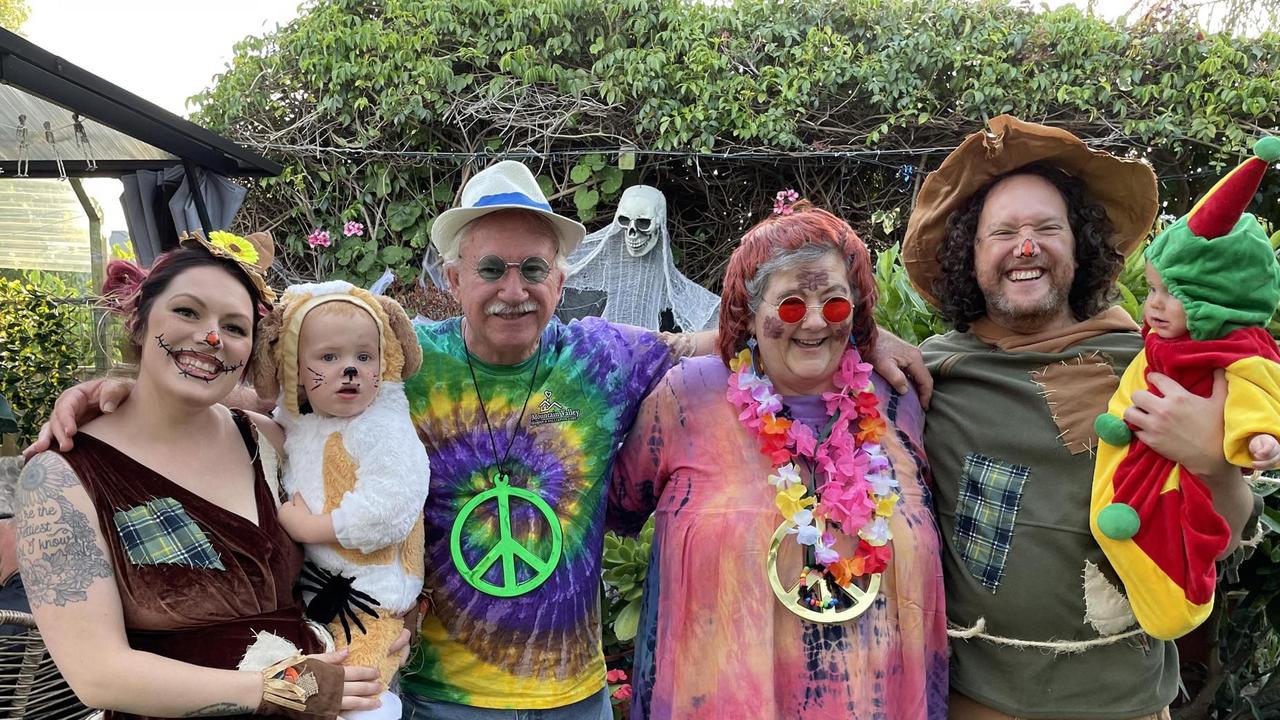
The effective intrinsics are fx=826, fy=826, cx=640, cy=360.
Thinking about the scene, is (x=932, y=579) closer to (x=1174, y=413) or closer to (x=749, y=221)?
(x=1174, y=413)

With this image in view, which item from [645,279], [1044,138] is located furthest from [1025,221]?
[645,279]

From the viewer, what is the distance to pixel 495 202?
2213mm

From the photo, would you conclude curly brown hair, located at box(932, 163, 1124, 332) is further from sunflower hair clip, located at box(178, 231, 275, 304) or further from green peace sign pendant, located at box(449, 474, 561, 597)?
sunflower hair clip, located at box(178, 231, 275, 304)

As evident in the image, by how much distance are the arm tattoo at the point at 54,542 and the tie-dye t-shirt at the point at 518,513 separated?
797mm

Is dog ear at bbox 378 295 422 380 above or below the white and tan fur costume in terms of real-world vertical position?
above

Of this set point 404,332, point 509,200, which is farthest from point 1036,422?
point 404,332

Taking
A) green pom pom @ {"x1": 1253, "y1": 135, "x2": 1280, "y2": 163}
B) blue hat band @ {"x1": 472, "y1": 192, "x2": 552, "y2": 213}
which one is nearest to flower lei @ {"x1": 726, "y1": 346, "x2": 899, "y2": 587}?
blue hat band @ {"x1": 472, "y1": 192, "x2": 552, "y2": 213}

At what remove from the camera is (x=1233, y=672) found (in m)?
3.19

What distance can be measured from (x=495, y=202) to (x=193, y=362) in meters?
0.83

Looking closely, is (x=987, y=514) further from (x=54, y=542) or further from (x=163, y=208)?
(x=163, y=208)

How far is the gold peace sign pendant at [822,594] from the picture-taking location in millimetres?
2045

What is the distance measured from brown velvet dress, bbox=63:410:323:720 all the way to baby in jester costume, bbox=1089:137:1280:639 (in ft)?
6.30

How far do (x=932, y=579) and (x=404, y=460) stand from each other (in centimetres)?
137

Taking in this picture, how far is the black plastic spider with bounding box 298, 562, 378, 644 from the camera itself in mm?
1943
